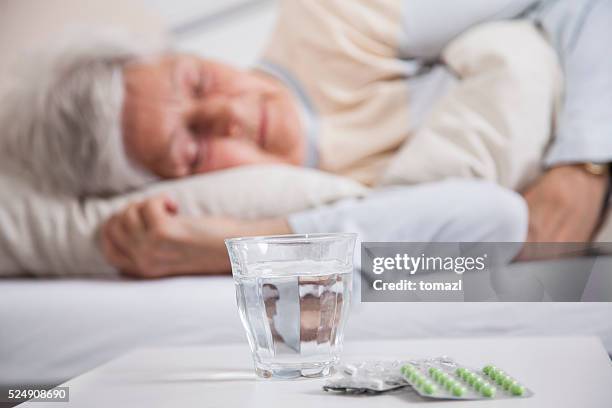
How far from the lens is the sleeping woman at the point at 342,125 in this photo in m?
0.93

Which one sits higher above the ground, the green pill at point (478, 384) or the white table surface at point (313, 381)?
the green pill at point (478, 384)

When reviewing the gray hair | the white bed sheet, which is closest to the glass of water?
the white bed sheet

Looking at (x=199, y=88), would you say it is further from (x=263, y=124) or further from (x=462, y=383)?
(x=462, y=383)

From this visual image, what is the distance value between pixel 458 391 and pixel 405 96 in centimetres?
85

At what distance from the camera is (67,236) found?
1.02m

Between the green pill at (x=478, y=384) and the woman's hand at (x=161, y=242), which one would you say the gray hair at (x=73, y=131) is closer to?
the woman's hand at (x=161, y=242)

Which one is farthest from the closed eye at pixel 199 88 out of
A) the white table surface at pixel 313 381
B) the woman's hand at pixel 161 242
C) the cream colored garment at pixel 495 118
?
the white table surface at pixel 313 381

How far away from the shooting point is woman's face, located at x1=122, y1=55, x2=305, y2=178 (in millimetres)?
1111

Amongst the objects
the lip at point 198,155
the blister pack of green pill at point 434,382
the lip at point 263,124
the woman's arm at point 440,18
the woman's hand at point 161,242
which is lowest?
the woman's hand at point 161,242

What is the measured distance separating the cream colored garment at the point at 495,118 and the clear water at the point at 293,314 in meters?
0.59

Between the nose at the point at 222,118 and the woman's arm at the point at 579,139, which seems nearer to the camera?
the woman's arm at the point at 579,139

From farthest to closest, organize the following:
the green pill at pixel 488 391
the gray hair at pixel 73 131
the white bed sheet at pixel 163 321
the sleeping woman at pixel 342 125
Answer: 1. the gray hair at pixel 73 131
2. the sleeping woman at pixel 342 125
3. the white bed sheet at pixel 163 321
4. the green pill at pixel 488 391

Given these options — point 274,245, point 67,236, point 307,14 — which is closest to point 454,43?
point 307,14

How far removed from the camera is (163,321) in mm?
856
